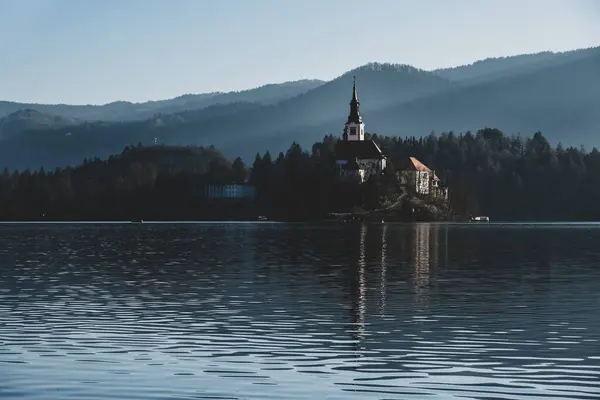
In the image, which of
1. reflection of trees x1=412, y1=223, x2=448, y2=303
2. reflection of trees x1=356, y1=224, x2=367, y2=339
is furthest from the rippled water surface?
reflection of trees x1=412, y1=223, x2=448, y2=303

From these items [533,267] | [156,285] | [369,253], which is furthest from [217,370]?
[369,253]

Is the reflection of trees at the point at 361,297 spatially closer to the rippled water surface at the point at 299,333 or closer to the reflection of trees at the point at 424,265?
the rippled water surface at the point at 299,333

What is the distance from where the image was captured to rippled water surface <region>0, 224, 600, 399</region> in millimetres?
27750

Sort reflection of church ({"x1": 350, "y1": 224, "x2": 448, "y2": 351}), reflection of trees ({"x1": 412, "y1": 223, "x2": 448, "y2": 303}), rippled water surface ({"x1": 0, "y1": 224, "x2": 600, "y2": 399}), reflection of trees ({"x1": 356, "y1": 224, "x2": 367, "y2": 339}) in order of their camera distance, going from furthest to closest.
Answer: reflection of trees ({"x1": 412, "y1": 223, "x2": 448, "y2": 303})
reflection of church ({"x1": 350, "y1": 224, "x2": 448, "y2": 351})
reflection of trees ({"x1": 356, "y1": 224, "x2": 367, "y2": 339})
rippled water surface ({"x1": 0, "y1": 224, "x2": 600, "y2": 399})

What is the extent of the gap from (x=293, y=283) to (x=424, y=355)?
31.1 meters

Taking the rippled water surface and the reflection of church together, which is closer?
the rippled water surface

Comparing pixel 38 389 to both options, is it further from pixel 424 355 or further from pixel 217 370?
pixel 424 355

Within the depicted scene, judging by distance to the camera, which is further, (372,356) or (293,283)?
(293,283)

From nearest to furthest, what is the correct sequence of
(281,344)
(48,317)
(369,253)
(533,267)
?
1. (281,344)
2. (48,317)
3. (533,267)
4. (369,253)

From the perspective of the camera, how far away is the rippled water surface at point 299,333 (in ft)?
91.0

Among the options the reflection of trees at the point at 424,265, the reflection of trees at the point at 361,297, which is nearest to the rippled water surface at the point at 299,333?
the reflection of trees at the point at 361,297

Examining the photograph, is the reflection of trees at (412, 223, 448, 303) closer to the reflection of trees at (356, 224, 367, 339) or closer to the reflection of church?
the reflection of church

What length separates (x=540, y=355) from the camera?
32.7m

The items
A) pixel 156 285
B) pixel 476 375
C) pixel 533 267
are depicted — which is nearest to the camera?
→ pixel 476 375
